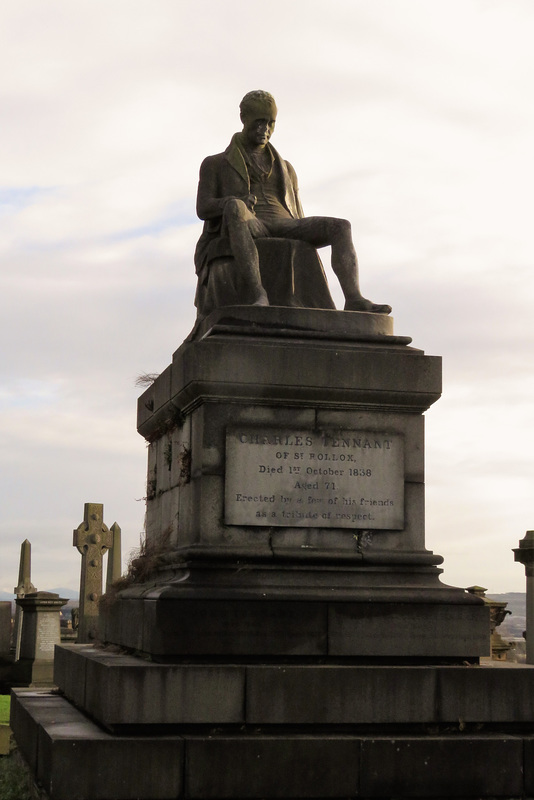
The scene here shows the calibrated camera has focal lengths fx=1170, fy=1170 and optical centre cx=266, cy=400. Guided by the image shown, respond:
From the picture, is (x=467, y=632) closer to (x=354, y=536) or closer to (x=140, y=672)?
(x=354, y=536)

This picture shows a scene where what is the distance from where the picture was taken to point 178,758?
6.55 m

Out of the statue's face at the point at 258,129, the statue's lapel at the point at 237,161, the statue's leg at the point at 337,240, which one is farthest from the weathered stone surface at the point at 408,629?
the statue's face at the point at 258,129

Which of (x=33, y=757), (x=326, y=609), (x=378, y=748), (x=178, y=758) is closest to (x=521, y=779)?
(x=378, y=748)

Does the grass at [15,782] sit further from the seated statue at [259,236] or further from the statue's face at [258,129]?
the statue's face at [258,129]

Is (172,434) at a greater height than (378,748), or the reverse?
(172,434)

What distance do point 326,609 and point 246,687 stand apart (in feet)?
2.56

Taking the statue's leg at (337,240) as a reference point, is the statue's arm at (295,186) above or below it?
above

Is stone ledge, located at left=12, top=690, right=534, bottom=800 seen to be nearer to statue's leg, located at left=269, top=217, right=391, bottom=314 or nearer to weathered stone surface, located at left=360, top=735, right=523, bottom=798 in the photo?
weathered stone surface, located at left=360, top=735, right=523, bottom=798

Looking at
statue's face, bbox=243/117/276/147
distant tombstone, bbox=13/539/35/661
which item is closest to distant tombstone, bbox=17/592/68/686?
distant tombstone, bbox=13/539/35/661

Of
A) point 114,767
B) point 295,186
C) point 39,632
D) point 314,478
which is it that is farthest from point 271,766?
point 39,632

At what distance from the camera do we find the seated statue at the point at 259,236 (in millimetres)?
8742

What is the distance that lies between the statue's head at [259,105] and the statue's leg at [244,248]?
32.2 inches

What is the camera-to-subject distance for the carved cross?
2384 cm

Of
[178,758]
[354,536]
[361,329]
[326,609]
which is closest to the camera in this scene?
[178,758]
